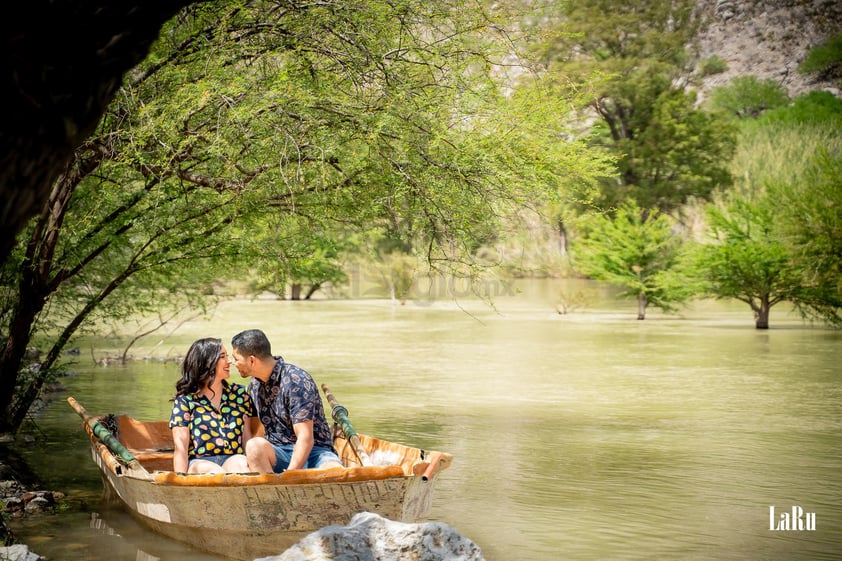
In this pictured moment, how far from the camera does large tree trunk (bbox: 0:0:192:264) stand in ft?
9.45

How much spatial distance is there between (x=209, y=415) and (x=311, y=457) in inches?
30.4

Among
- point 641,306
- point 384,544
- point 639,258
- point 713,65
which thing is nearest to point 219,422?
point 384,544

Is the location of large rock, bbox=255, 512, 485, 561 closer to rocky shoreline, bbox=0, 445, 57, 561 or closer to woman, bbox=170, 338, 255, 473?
woman, bbox=170, 338, 255, 473

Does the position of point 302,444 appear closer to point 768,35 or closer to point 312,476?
point 312,476

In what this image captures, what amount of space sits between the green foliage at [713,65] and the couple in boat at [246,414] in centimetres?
9221

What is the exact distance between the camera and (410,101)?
328 inches

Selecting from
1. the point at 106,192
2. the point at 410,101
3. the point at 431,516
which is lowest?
the point at 431,516

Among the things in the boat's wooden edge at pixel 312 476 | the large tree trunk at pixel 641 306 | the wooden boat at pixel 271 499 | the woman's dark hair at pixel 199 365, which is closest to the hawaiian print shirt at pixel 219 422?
the woman's dark hair at pixel 199 365

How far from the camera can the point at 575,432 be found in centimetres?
1193

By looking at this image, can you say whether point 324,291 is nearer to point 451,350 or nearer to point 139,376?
point 451,350

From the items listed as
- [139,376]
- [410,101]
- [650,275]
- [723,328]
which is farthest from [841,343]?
[410,101]

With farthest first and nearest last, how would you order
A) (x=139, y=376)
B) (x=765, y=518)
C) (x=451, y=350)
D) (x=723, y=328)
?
(x=723, y=328) → (x=451, y=350) → (x=139, y=376) → (x=765, y=518)

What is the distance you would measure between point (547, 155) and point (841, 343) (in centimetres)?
1638

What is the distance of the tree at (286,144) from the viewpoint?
7855 millimetres
